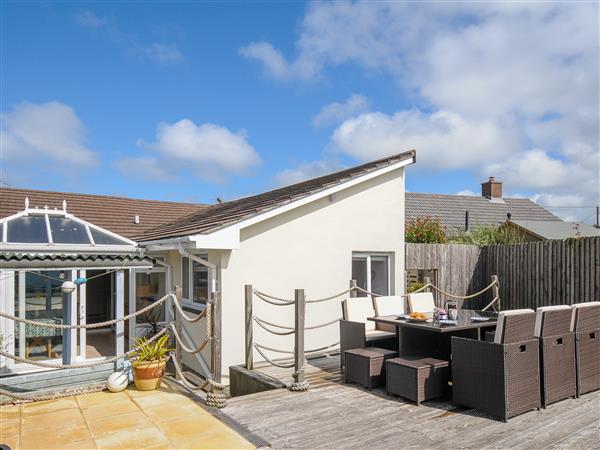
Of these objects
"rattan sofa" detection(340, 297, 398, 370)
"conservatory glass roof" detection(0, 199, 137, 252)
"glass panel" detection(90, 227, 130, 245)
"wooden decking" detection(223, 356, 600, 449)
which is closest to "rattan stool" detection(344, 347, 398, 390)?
"wooden decking" detection(223, 356, 600, 449)

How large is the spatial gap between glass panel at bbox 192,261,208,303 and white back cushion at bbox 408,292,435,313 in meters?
4.19

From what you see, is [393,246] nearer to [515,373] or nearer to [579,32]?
[515,373]

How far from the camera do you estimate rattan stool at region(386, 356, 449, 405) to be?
5.44 m

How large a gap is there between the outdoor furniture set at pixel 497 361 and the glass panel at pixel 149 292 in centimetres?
741

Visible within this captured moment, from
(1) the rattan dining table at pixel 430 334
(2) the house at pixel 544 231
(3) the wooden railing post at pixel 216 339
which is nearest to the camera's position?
(3) the wooden railing post at pixel 216 339

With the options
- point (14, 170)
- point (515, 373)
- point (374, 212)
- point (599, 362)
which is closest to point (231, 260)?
point (374, 212)

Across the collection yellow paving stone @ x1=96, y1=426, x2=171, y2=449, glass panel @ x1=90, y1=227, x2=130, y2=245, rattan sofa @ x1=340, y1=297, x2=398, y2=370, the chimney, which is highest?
the chimney

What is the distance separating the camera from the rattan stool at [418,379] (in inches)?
214

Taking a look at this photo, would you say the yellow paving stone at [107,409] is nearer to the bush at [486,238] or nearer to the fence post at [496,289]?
the fence post at [496,289]

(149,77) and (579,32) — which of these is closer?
(579,32)

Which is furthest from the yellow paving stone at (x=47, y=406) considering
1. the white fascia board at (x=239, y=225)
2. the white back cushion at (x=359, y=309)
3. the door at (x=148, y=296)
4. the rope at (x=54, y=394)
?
the door at (x=148, y=296)

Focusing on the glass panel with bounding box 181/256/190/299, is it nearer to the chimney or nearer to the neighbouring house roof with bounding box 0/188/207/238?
the neighbouring house roof with bounding box 0/188/207/238

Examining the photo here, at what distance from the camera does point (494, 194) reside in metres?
26.7

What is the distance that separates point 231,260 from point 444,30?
25.3 feet
